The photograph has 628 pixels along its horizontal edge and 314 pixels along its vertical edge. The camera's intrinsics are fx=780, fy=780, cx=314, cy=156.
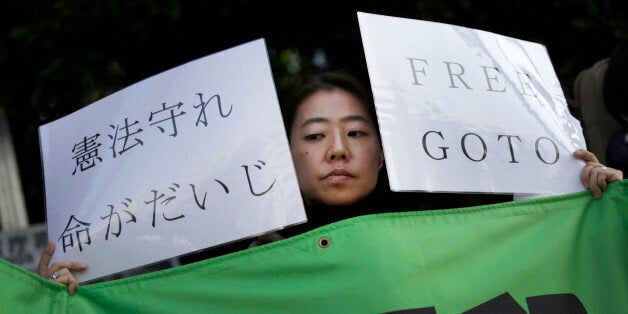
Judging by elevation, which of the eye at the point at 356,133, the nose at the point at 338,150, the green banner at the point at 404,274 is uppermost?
the eye at the point at 356,133

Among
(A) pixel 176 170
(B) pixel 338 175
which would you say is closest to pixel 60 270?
(A) pixel 176 170

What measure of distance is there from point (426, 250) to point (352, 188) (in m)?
0.39

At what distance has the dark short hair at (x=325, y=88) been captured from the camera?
239cm

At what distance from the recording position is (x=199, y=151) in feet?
6.48

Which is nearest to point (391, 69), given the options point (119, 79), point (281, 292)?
point (281, 292)

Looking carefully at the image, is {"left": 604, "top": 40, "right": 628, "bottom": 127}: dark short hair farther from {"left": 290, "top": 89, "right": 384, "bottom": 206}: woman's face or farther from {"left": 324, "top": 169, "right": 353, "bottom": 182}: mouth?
{"left": 324, "top": 169, "right": 353, "bottom": 182}: mouth

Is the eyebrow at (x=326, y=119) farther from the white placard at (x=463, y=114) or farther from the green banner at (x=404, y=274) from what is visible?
the green banner at (x=404, y=274)

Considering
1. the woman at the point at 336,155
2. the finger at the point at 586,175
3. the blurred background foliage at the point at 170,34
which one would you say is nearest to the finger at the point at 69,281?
the woman at the point at 336,155

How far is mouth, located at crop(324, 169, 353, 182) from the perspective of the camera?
2166mm

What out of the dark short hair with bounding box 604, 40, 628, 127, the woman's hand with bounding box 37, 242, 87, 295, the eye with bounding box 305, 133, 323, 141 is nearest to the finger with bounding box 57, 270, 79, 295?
the woman's hand with bounding box 37, 242, 87, 295

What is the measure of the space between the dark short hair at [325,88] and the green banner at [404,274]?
0.54 metres

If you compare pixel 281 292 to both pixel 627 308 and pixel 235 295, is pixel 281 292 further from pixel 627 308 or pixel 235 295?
pixel 627 308

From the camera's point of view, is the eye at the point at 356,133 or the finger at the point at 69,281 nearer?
the finger at the point at 69,281

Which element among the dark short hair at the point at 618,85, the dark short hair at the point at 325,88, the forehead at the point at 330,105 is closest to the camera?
the forehead at the point at 330,105
